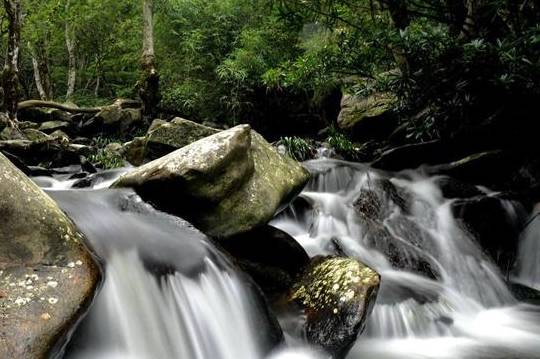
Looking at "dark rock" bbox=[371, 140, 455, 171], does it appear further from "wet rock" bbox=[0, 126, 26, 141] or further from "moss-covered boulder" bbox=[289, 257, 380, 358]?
"wet rock" bbox=[0, 126, 26, 141]

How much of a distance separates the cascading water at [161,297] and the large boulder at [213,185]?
0.34 m

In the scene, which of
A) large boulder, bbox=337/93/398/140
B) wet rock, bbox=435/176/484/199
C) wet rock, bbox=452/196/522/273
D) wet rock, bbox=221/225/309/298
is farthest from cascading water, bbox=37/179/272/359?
large boulder, bbox=337/93/398/140

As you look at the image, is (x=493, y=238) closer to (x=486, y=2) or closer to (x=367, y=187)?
(x=367, y=187)

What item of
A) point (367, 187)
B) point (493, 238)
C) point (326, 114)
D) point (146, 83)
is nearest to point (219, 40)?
point (146, 83)

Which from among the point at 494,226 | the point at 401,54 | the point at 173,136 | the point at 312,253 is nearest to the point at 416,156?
the point at 494,226

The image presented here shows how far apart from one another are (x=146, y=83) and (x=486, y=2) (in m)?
11.3

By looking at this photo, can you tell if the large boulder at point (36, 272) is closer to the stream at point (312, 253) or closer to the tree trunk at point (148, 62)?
the stream at point (312, 253)

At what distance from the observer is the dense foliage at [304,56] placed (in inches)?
215

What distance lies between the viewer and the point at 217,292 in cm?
338

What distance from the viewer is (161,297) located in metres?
3.12

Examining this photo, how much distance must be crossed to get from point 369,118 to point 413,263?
4844mm

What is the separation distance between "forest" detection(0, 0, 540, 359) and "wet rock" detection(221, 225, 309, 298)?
2 cm

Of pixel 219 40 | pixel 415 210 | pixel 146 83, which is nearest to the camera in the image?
pixel 415 210

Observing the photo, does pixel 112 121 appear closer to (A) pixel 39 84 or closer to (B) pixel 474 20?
(A) pixel 39 84
